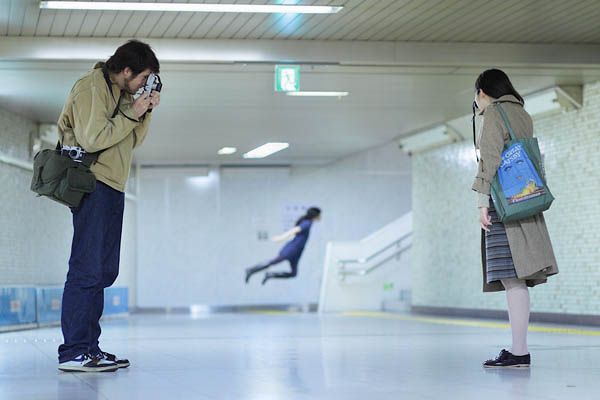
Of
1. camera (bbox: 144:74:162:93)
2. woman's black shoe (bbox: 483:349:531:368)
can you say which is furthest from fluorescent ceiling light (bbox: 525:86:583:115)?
camera (bbox: 144:74:162:93)

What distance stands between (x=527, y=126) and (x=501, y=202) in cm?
57

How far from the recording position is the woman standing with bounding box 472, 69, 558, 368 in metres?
5.48

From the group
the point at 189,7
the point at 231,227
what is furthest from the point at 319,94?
the point at 231,227

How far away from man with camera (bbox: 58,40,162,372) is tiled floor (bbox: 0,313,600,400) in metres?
0.26

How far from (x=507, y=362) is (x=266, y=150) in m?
16.7

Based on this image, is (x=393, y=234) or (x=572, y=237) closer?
(x=572, y=237)

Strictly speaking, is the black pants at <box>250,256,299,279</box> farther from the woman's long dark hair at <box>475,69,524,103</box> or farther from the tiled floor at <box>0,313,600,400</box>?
the woman's long dark hair at <box>475,69,524,103</box>

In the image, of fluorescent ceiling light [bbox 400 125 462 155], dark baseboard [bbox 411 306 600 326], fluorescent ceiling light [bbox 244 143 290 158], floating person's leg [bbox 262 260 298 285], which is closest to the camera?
dark baseboard [bbox 411 306 600 326]

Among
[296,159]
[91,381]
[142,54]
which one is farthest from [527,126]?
[296,159]

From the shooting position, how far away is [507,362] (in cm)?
550

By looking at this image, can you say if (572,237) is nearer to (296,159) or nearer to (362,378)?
(362,378)

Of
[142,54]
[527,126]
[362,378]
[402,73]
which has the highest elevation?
[402,73]

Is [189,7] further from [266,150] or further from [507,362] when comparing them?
→ [266,150]

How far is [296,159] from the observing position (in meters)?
23.9
